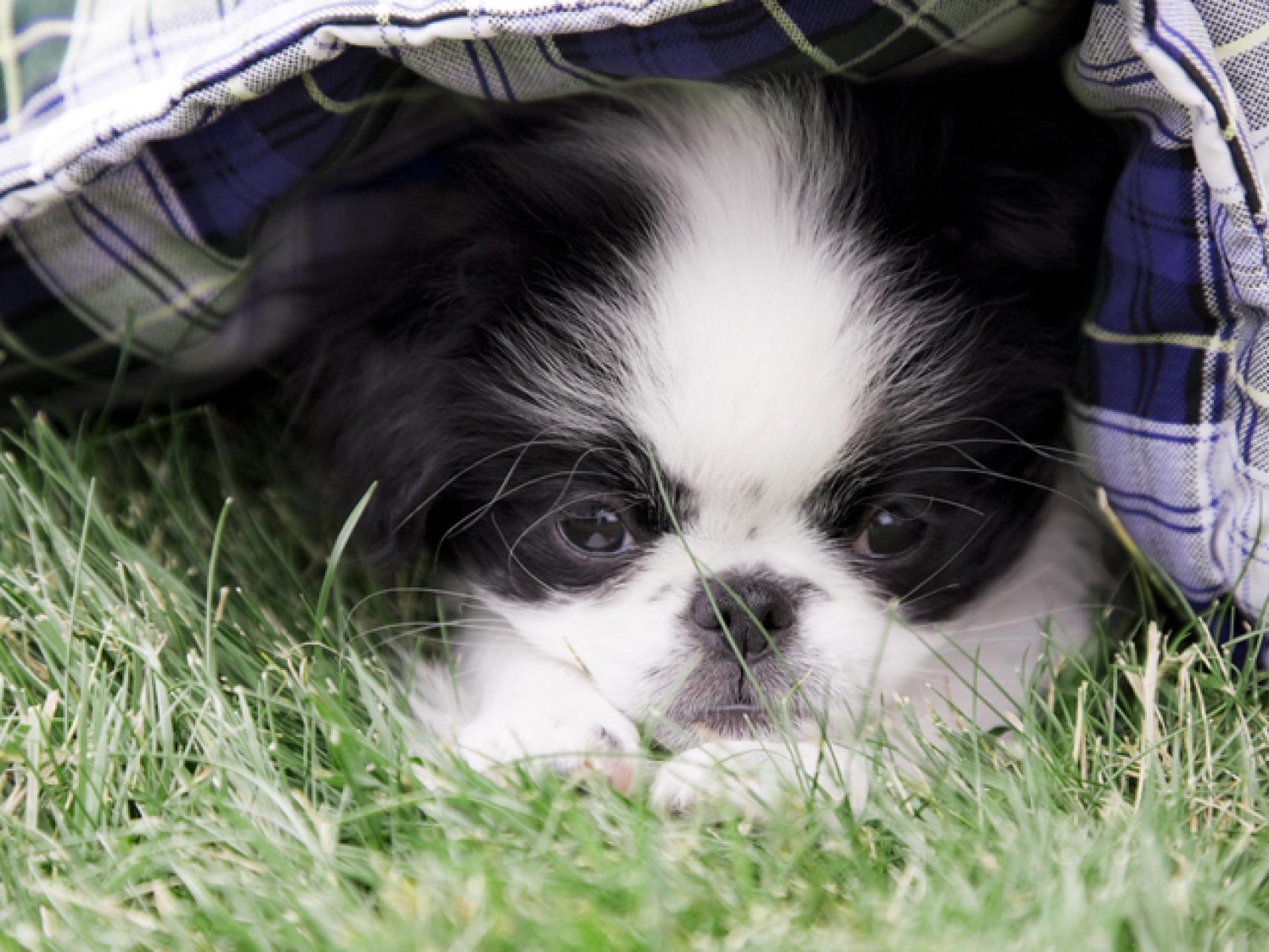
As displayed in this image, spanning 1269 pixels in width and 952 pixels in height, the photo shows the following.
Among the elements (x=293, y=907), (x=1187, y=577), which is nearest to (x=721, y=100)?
(x=1187, y=577)

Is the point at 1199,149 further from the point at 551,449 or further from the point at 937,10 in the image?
the point at 551,449

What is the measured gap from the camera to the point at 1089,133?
1.96 m

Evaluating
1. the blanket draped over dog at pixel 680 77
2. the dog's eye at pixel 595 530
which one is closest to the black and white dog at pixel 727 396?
the dog's eye at pixel 595 530

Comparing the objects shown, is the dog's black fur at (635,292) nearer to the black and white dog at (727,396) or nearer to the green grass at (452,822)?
the black and white dog at (727,396)

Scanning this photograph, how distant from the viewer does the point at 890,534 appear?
1.93m

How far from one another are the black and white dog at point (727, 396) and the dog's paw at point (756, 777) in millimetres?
58

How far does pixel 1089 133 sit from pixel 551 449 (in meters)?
0.88

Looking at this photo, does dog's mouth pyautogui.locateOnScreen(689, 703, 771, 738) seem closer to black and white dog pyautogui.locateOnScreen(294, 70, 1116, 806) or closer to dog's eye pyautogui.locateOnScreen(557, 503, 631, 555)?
black and white dog pyautogui.locateOnScreen(294, 70, 1116, 806)

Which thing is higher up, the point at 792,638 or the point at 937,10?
the point at 937,10

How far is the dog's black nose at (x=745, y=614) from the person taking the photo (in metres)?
1.82

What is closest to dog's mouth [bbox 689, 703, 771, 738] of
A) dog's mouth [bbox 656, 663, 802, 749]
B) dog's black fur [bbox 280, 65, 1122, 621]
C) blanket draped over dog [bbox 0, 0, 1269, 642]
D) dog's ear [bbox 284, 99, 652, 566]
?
dog's mouth [bbox 656, 663, 802, 749]

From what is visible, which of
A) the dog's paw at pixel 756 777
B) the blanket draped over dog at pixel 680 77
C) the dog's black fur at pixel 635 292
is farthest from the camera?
the dog's black fur at pixel 635 292

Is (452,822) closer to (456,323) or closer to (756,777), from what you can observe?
(756,777)

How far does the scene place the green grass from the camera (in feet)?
4.09
